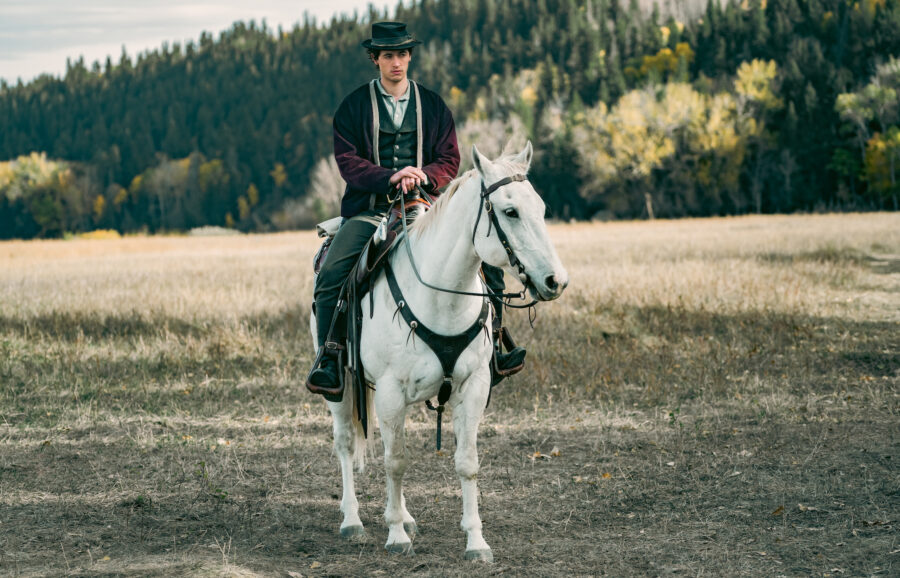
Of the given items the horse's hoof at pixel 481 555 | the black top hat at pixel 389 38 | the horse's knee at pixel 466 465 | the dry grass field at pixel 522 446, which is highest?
the black top hat at pixel 389 38

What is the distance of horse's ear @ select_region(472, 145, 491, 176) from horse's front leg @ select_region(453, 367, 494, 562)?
131cm

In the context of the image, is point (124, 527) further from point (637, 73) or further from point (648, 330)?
point (637, 73)

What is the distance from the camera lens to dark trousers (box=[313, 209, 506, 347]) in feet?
20.2

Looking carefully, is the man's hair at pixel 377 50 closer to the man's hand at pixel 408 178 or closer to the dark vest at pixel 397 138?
the dark vest at pixel 397 138

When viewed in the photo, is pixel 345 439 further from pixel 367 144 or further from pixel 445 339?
pixel 367 144

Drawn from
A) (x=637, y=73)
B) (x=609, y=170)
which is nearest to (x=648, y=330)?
(x=609, y=170)

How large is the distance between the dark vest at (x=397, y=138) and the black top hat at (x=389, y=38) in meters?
0.31

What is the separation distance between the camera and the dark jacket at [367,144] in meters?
6.05

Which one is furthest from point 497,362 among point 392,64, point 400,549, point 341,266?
point 392,64

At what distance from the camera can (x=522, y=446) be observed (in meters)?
8.66

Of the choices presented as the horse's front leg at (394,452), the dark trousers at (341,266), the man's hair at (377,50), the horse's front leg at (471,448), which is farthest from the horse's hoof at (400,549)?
the man's hair at (377,50)

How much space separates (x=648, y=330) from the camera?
566 inches

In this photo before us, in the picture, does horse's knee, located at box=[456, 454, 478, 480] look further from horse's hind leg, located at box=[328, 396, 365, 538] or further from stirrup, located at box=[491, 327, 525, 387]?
horse's hind leg, located at box=[328, 396, 365, 538]

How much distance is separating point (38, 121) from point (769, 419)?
199m
